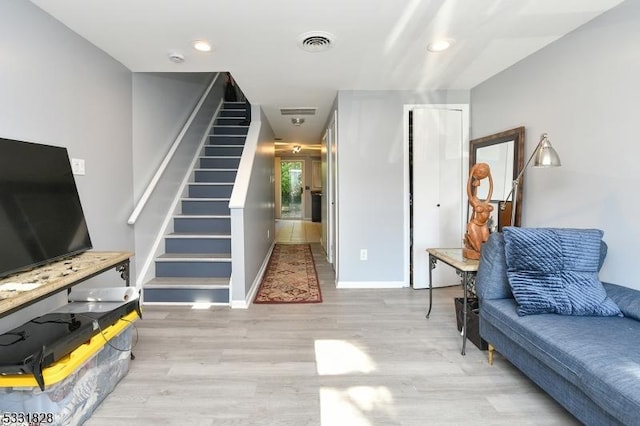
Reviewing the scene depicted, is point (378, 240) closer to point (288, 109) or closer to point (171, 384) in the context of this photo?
point (288, 109)

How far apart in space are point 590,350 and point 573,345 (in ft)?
0.20

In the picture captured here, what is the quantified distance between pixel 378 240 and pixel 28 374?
9.85 feet

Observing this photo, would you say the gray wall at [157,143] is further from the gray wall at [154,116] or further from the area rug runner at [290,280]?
the area rug runner at [290,280]

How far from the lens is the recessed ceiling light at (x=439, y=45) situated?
7.72ft

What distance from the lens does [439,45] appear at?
2.41 metres

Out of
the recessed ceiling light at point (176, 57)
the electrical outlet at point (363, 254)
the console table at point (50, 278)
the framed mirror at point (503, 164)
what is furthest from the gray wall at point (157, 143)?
the framed mirror at point (503, 164)

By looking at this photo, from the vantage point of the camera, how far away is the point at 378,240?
361 centimetres

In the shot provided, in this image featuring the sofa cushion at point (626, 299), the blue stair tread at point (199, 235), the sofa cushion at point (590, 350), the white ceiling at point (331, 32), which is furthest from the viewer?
the blue stair tread at point (199, 235)

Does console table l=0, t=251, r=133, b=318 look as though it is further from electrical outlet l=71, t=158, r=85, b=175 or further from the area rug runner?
the area rug runner

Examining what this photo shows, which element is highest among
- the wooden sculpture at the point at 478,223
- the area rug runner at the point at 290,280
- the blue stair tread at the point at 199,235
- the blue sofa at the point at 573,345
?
the wooden sculpture at the point at 478,223

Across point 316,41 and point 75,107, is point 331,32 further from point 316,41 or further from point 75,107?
point 75,107

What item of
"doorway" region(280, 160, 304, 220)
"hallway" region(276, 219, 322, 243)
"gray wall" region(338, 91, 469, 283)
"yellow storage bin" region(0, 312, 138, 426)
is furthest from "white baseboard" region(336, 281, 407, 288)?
"doorway" region(280, 160, 304, 220)

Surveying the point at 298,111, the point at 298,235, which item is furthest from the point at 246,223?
the point at 298,235

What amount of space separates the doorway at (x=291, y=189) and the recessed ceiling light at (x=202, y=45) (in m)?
8.66
